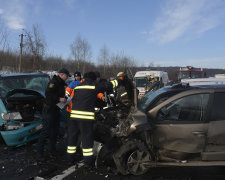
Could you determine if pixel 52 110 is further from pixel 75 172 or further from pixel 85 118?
pixel 75 172

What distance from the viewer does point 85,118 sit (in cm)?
359

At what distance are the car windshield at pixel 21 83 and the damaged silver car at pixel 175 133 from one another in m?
3.92

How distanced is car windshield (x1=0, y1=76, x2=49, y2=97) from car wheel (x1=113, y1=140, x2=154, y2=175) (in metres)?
3.83


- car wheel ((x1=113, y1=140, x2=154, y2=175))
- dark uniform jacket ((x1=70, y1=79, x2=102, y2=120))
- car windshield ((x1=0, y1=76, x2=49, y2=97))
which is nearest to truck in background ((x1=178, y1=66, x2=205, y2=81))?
car windshield ((x1=0, y1=76, x2=49, y2=97))

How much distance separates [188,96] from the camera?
3094 mm

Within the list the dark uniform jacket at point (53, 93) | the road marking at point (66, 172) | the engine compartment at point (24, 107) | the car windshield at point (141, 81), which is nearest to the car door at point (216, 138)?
the road marking at point (66, 172)

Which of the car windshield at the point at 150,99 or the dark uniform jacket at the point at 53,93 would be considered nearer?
the car windshield at the point at 150,99

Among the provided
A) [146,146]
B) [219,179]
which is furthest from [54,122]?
A: [219,179]

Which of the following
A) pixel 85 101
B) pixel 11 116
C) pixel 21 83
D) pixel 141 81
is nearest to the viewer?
pixel 85 101

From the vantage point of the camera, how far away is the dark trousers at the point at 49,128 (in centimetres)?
412

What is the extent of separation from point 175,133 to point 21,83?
5122 mm

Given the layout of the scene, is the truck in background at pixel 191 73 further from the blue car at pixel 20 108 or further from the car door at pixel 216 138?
the car door at pixel 216 138

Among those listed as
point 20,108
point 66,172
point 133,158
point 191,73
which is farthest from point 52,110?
point 191,73

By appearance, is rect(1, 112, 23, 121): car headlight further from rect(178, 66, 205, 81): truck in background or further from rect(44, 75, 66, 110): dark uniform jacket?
rect(178, 66, 205, 81): truck in background
